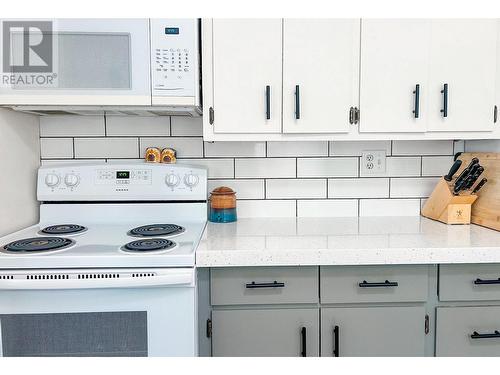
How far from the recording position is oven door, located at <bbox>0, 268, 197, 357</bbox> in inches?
47.9

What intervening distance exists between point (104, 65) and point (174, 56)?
28 cm

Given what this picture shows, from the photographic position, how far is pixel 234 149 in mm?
1921

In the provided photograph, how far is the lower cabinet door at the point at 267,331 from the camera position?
54.6 inches

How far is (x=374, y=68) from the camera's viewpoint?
1592 millimetres

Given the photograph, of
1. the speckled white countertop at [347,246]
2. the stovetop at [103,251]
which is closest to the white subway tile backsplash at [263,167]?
the speckled white countertop at [347,246]

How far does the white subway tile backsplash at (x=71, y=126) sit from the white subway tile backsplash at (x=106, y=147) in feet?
0.11

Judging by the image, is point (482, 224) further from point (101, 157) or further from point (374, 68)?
point (101, 157)

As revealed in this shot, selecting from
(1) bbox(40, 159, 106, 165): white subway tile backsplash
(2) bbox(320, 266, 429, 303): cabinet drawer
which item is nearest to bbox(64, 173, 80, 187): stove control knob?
(1) bbox(40, 159, 106, 165): white subway tile backsplash

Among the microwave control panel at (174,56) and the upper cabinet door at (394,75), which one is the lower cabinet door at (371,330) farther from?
the microwave control panel at (174,56)

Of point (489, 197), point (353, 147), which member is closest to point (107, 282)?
point (353, 147)

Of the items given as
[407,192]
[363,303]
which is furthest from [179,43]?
[407,192]

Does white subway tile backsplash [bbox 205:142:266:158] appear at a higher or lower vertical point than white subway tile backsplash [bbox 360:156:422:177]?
higher

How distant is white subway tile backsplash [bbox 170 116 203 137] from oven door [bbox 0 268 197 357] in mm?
860

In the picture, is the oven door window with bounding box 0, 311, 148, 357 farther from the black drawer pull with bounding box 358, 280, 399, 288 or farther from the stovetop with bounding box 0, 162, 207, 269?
the black drawer pull with bounding box 358, 280, 399, 288
